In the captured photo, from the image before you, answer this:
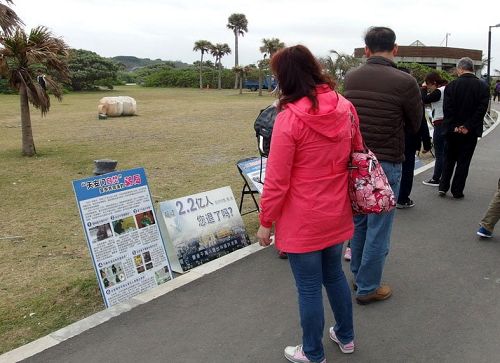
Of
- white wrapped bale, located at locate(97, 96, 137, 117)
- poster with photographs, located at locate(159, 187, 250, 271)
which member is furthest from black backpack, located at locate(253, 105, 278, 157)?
white wrapped bale, located at locate(97, 96, 137, 117)

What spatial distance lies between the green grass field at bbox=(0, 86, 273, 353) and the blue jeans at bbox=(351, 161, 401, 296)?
2.03 m

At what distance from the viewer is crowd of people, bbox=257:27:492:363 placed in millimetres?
2449

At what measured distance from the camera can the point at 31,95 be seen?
37.9 feet

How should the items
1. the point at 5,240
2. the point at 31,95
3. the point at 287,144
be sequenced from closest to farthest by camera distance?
1. the point at 287,144
2. the point at 5,240
3. the point at 31,95

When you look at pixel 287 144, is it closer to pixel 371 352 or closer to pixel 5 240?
pixel 371 352

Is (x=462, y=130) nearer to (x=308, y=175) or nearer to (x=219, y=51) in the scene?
(x=308, y=175)

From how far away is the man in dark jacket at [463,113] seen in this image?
6.08 meters

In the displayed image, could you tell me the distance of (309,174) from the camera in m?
2.50

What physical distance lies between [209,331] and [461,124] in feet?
14.6

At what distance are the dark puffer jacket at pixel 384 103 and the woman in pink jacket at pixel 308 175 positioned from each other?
87 cm

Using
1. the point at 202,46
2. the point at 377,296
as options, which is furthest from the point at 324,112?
the point at 202,46

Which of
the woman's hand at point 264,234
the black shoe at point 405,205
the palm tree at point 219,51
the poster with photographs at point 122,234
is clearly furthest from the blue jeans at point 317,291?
the palm tree at point 219,51

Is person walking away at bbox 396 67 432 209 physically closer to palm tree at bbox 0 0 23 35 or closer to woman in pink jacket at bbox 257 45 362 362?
woman in pink jacket at bbox 257 45 362 362

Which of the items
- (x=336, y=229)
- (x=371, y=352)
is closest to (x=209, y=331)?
(x=371, y=352)
